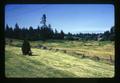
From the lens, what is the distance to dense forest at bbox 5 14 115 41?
228 cm

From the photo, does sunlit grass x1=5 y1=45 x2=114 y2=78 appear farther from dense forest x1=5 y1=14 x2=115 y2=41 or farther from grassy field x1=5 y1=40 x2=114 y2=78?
dense forest x1=5 y1=14 x2=115 y2=41

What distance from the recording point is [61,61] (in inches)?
90.4

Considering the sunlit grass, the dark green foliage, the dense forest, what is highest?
the dense forest

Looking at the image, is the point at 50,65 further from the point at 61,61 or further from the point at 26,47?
the point at 26,47

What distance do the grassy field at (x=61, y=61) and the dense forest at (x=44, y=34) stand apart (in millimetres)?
43

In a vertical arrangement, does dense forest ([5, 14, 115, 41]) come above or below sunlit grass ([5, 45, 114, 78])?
above

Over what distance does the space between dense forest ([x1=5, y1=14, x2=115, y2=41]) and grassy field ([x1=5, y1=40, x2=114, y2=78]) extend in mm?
43

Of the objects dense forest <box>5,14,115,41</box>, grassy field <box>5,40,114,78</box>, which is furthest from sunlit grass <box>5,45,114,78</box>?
dense forest <box>5,14,115,41</box>

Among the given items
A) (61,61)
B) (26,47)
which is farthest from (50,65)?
(26,47)

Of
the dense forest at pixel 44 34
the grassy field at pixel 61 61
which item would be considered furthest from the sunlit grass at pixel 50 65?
the dense forest at pixel 44 34

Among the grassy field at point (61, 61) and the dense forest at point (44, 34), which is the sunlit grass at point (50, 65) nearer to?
the grassy field at point (61, 61)
